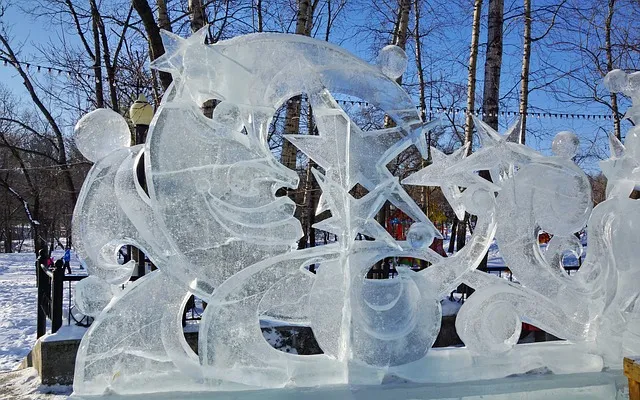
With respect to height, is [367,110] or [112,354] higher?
[367,110]

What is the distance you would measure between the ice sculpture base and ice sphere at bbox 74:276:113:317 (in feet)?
1.32

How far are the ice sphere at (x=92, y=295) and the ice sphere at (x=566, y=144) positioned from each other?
8.51 feet

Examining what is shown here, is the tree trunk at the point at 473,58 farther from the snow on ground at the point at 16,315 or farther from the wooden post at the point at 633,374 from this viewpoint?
the snow on ground at the point at 16,315

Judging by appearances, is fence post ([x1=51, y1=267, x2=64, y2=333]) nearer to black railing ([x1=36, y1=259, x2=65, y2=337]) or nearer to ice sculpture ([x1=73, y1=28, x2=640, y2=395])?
black railing ([x1=36, y1=259, x2=65, y2=337])

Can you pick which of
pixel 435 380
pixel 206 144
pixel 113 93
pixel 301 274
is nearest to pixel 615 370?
pixel 435 380

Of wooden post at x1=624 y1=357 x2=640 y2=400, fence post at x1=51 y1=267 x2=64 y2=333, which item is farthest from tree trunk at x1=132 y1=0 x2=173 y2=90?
wooden post at x1=624 y1=357 x2=640 y2=400

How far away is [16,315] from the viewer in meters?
7.21

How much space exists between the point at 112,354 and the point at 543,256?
2.35m

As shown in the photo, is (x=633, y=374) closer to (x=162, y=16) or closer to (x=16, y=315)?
(x=162, y=16)

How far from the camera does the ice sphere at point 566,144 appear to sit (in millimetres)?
2825

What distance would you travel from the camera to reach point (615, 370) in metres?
2.66

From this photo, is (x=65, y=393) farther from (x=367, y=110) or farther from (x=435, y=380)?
(x=367, y=110)

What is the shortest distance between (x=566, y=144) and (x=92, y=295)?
8.90 feet

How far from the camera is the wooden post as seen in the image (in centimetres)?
210
